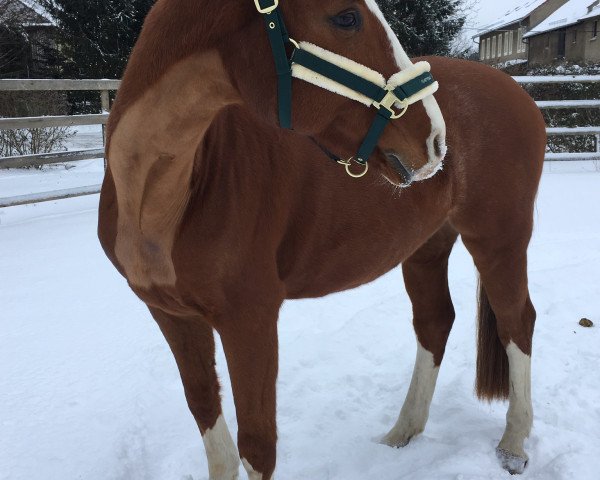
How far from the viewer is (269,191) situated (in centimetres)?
160

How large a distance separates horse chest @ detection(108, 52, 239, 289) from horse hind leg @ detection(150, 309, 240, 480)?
1.00 feet

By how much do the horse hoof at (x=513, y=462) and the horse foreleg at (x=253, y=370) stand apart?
1142 millimetres

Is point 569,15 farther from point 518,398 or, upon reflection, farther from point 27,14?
point 518,398

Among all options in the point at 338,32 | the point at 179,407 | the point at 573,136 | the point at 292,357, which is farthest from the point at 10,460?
the point at 573,136

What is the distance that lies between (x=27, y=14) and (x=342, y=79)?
17580mm

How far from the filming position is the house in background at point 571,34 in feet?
81.3

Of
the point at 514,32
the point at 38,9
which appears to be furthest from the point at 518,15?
the point at 38,9

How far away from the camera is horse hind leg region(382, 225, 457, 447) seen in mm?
2580

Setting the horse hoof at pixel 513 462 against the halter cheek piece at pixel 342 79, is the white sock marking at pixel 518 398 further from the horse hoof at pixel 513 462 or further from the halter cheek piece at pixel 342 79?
the halter cheek piece at pixel 342 79

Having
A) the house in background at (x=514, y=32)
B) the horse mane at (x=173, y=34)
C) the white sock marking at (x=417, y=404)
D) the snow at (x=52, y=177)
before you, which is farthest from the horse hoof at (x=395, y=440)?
the house in background at (x=514, y=32)

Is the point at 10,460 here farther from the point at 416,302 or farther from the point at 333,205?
the point at 416,302

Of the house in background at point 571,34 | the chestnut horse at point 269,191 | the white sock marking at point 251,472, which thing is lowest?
the white sock marking at point 251,472

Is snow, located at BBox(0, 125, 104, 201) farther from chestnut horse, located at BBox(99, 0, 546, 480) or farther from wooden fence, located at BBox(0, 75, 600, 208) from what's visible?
chestnut horse, located at BBox(99, 0, 546, 480)

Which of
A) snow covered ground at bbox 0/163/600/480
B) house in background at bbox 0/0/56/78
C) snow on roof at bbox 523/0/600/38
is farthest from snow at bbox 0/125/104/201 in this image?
snow on roof at bbox 523/0/600/38
